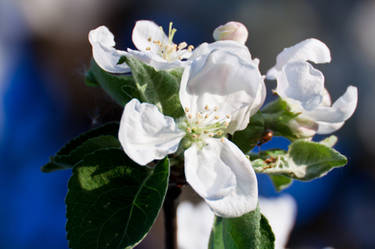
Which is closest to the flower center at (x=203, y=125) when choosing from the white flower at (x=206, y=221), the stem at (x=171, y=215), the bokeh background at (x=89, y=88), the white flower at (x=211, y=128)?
the white flower at (x=211, y=128)

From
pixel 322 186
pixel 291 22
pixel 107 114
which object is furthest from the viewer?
pixel 291 22

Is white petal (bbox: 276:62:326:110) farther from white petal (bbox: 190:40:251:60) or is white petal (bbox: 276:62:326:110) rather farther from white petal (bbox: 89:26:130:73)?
white petal (bbox: 89:26:130:73)

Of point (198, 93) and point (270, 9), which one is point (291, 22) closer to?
point (270, 9)

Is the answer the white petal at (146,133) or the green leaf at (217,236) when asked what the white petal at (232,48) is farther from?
the green leaf at (217,236)

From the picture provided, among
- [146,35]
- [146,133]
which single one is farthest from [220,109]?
[146,35]

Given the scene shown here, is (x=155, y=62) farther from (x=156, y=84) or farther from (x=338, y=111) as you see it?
(x=338, y=111)

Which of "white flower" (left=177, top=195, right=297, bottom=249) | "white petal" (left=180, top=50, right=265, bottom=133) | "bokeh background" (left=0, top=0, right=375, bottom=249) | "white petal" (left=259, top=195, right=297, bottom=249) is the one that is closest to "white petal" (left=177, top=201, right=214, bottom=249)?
"white flower" (left=177, top=195, right=297, bottom=249)

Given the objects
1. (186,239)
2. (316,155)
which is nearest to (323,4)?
(186,239)
